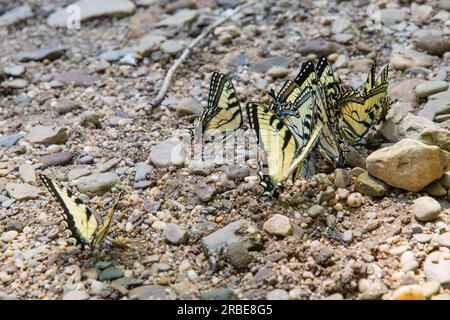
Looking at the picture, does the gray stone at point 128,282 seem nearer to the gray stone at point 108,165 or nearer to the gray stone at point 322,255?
the gray stone at point 322,255

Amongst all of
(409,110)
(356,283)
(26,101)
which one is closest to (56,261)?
(356,283)

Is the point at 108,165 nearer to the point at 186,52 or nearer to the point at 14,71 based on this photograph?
the point at 186,52

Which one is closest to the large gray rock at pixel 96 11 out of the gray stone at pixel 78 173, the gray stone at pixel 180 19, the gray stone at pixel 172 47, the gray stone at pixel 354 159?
the gray stone at pixel 180 19

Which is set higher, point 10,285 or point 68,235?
point 68,235

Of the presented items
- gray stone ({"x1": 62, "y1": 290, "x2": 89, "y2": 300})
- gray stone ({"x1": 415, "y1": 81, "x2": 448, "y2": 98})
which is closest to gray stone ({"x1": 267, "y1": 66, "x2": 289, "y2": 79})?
gray stone ({"x1": 415, "y1": 81, "x2": 448, "y2": 98})

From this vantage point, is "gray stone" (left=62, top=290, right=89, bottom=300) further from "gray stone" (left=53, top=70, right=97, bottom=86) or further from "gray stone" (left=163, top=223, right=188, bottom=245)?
"gray stone" (left=53, top=70, right=97, bottom=86)

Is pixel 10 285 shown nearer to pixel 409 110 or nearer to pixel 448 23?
pixel 409 110
